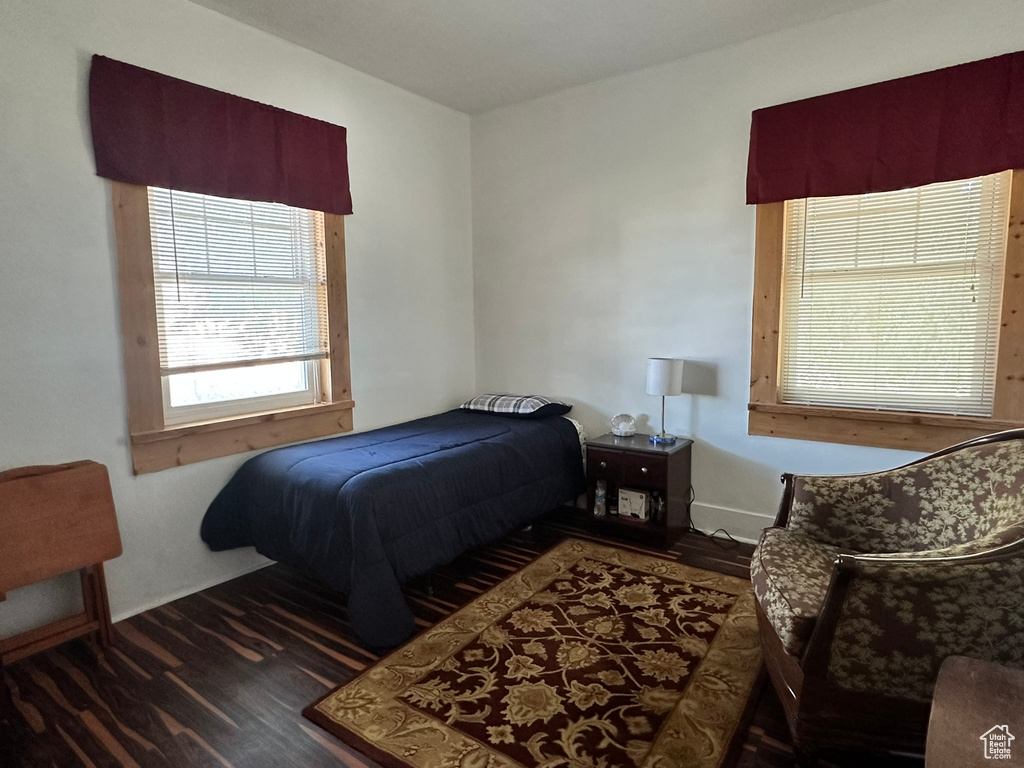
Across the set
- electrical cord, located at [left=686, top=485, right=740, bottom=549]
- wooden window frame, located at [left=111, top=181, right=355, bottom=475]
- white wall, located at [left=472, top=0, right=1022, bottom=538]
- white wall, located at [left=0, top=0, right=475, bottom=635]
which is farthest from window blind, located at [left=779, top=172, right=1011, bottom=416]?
wooden window frame, located at [left=111, top=181, right=355, bottom=475]

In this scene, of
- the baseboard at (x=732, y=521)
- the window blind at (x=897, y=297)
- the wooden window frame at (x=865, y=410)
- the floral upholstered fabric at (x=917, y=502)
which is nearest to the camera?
the floral upholstered fabric at (x=917, y=502)

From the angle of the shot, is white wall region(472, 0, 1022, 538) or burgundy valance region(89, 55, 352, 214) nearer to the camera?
burgundy valance region(89, 55, 352, 214)

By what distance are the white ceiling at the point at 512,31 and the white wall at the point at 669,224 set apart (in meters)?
0.19

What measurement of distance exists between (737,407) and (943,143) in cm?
157

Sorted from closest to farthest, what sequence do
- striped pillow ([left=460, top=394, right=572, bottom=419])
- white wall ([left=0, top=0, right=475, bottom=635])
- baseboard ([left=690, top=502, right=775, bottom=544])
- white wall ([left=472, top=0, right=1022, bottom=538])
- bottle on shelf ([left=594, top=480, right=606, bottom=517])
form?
white wall ([left=0, top=0, right=475, bottom=635]) < white wall ([left=472, top=0, right=1022, bottom=538]) < baseboard ([left=690, top=502, right=775, bottom=544]) < bottle on shelf ([left=594, top=480, right=606, bottom=517]) < striped pillow ([left=460, top=394, right=572, bottom=419])

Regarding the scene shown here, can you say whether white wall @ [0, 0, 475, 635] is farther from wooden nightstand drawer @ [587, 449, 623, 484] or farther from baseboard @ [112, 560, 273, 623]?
wooden nightstand drawer @ [587, 449, 623, 484]

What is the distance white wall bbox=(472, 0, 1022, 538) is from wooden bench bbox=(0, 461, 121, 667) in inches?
104

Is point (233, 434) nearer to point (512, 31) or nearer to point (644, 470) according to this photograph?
point (644, 470)

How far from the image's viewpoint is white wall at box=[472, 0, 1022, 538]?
9.62ft

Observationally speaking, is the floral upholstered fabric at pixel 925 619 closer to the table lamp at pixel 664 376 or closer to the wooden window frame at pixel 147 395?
the table lamp at pixel 664 376

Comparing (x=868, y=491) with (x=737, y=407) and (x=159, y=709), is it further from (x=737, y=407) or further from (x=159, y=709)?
(x=159, y=709)

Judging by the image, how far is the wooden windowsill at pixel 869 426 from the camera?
9.07 feet

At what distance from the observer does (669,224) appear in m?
3.53

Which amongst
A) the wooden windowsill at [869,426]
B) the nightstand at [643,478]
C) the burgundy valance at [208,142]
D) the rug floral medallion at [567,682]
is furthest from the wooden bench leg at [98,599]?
the wooden windowsill at [869,426]
